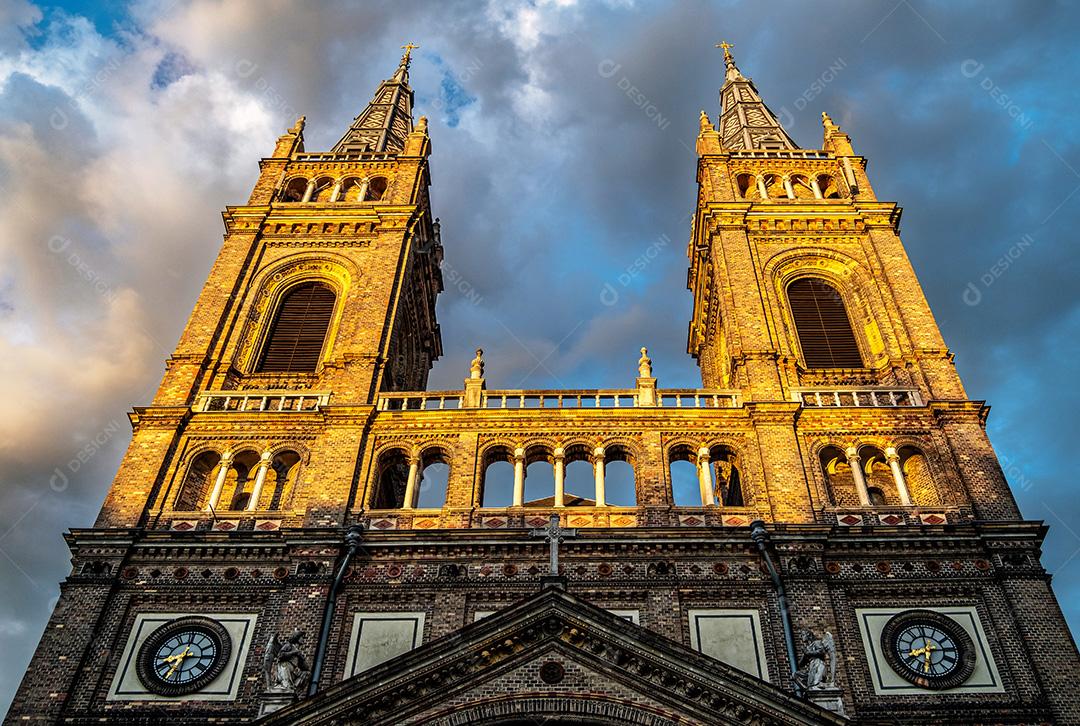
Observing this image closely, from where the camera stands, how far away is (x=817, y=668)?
20.1 m

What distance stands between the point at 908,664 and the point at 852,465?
679 cm

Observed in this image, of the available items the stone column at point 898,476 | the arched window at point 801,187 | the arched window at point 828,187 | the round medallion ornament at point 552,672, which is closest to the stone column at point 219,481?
the round medallion ornament at point 552,672

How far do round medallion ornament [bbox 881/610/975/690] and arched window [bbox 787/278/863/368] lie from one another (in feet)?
35.9

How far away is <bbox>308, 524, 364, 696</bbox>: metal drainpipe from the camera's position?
74.1ft

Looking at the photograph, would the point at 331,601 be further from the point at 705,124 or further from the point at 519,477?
the point at 705,124

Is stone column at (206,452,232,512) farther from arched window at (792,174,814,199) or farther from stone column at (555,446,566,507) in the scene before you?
arched window at (792,174,814,199)

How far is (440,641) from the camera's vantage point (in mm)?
19547

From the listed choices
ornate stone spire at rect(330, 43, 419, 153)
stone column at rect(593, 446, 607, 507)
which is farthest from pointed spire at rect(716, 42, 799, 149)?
stone column at rect(593, 446, 607, 507)

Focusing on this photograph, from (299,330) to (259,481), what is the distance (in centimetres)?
810

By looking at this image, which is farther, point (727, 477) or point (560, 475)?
point (727, 477)

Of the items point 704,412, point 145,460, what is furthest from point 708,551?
point 145,460

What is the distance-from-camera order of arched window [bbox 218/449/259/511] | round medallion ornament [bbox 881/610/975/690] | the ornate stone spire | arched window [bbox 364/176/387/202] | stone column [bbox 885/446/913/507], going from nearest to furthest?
round medallion ornament [bbox 881/610/975/690], stone column [bbox 885/446/913/507], arched window [bbox 218/449/259/511], arched window [bbox 364/176/387/202], the ornate stone spire

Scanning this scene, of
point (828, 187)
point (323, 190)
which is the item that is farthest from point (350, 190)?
point (828, 187)

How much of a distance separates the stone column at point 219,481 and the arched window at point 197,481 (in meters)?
0.44
